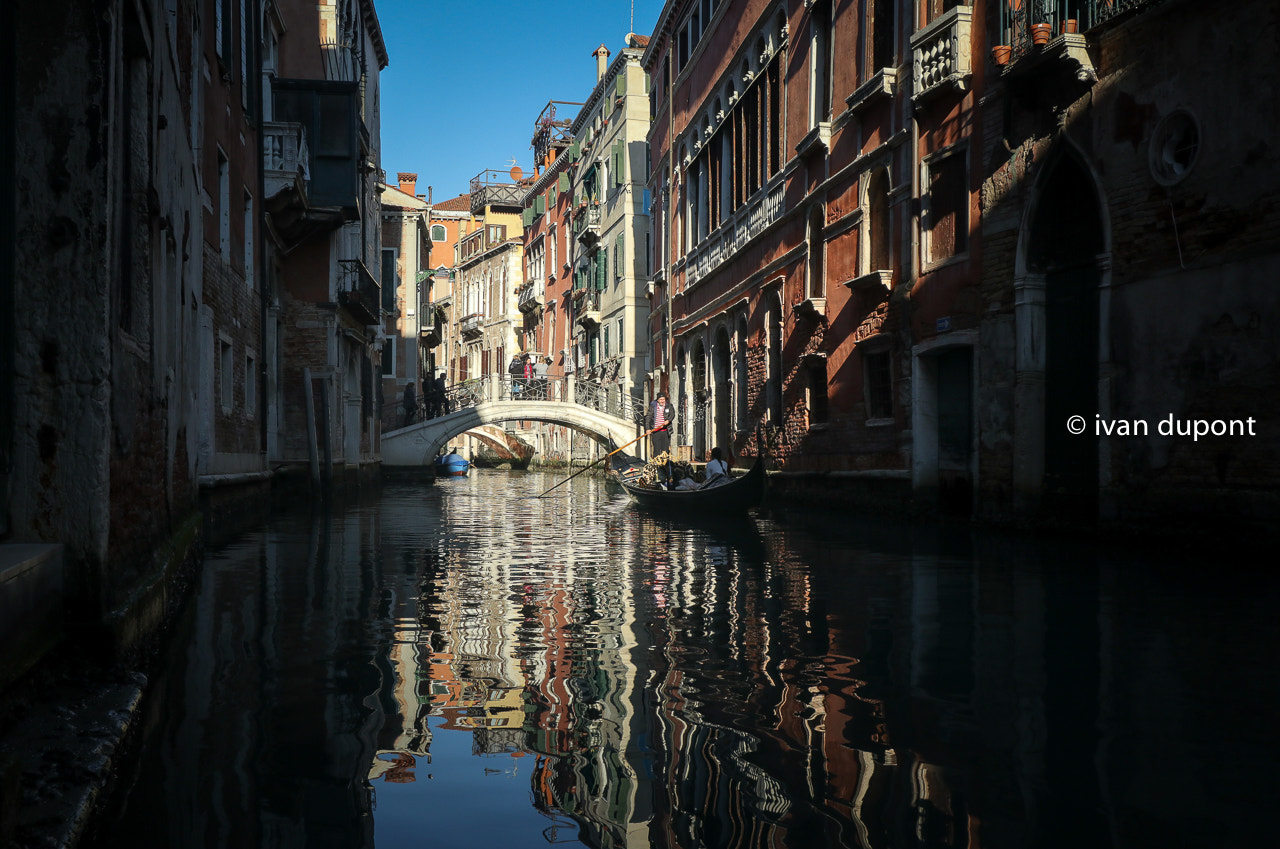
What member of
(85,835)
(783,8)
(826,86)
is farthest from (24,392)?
(783,8)

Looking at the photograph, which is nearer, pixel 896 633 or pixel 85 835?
pixel 85 835

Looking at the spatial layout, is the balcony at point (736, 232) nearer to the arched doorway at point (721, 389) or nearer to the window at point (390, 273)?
the arched doorway at point (721, 389)

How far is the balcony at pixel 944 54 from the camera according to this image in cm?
1209

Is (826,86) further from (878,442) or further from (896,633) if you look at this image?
(896,633)

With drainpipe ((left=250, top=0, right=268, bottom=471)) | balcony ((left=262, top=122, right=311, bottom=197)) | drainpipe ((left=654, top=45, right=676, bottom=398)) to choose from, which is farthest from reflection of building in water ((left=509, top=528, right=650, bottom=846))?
drainpipe ((left=654, top=45, right=676, bottom=398))

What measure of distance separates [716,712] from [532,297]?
41.6 meters

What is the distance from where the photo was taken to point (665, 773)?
3.29 m

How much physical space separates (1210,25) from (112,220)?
316 inches

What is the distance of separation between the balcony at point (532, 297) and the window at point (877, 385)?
1168 inches

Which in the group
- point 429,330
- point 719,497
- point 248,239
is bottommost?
point 719,497

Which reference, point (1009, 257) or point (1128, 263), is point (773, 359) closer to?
point (1009, 257)

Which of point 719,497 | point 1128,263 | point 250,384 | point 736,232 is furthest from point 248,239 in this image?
point 1128,263

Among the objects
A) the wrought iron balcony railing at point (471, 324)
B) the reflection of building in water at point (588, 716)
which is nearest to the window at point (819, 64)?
the reflection of building in water at point (588, 716)

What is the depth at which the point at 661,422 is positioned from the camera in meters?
26.0
